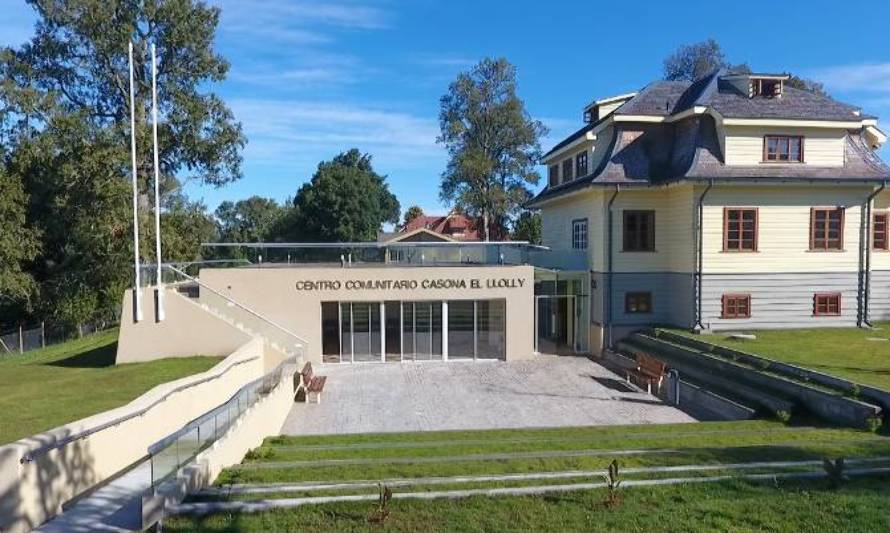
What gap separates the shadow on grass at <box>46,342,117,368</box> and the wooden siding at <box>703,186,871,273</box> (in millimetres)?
20719

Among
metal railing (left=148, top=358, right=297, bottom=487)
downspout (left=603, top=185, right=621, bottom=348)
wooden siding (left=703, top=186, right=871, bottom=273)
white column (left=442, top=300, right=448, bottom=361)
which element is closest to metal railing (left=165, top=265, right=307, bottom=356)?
white column (left=442, top=300, right=448, bottom=361)

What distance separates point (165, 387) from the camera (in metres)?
11.4

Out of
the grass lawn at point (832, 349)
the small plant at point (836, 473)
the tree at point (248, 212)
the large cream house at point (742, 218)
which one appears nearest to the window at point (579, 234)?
the large cream house at point (742, 218)

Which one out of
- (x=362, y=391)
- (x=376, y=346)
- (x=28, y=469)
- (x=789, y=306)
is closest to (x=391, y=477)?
(x=28, y=469)

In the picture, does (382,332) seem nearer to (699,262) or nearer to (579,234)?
(579,234)

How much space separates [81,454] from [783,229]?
22.9 meters

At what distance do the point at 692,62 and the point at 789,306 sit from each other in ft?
92.8

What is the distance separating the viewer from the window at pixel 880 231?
23719mm

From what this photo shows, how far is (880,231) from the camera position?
2381cm

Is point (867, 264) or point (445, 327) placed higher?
point (867, 264)

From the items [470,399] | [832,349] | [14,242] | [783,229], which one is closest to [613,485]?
[470,399]

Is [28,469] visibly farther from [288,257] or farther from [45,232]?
[45,232]

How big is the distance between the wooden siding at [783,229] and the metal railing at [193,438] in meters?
17.4

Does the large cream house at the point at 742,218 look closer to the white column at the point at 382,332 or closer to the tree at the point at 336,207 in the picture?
the white column at the point at 382,332
